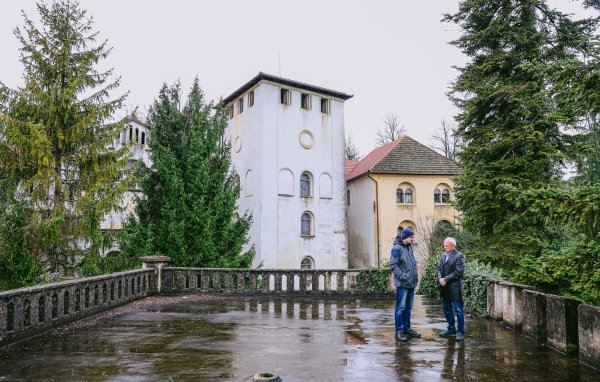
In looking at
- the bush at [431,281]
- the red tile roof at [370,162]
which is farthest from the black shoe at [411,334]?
the red tile roof at [370,162]

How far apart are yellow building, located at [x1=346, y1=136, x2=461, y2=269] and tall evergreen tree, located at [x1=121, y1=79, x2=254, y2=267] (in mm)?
17648

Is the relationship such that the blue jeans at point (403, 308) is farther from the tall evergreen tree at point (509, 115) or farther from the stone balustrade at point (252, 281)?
the tall evergreen tree at point (509, 115)

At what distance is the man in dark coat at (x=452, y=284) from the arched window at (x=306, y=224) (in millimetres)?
28133

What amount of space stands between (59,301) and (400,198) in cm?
3175

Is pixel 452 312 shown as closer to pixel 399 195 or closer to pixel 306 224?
pixel 306 224

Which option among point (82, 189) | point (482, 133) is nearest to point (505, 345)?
point (482, 133)

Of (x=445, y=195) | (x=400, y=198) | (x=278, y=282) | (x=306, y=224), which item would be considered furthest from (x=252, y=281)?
(x=445, y=195)

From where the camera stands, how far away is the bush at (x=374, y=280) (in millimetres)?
15414

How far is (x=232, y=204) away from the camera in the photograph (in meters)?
21.4

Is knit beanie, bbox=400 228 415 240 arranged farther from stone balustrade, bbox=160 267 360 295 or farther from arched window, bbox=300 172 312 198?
arched window, bbox=300 172 312 198

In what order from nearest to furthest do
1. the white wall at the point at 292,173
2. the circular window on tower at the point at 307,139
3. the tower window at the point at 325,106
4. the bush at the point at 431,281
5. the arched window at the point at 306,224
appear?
the bush at the point at 431,281
the white wall at the point at 292,173
the arched window at the point at 306,224
the circular window on tower at the point at 307,139
the tower window at the point at 325,106

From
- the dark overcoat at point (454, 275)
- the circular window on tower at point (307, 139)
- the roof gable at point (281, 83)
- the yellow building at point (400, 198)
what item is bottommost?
the dark overcoat at point (454, 275)

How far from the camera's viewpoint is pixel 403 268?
8.42 metres

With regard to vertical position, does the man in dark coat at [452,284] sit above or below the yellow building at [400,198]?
below
